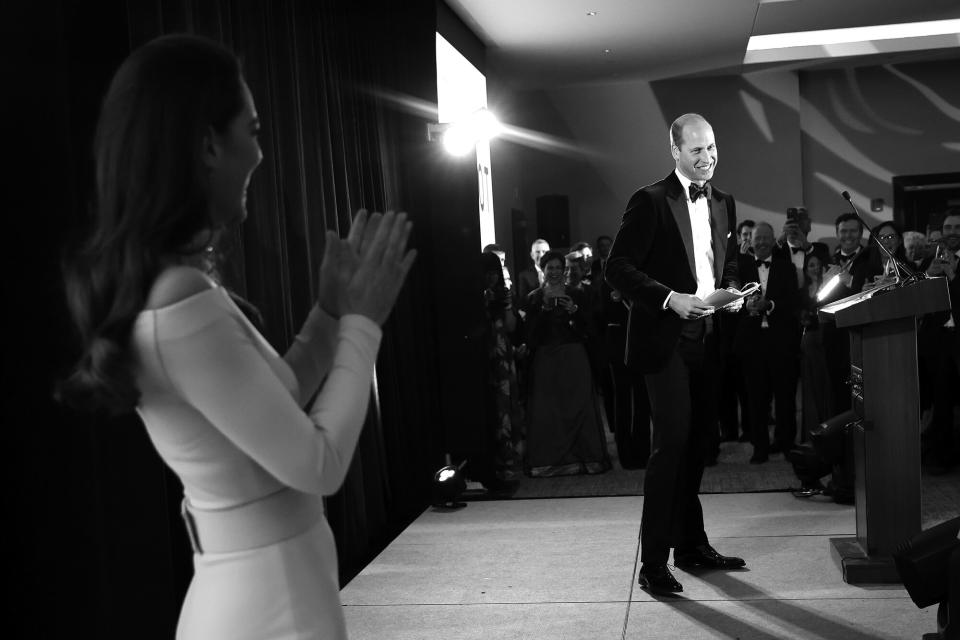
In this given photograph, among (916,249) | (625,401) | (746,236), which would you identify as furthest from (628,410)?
(746,236)

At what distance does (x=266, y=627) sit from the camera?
40.4 inches

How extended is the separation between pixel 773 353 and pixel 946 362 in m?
0.99

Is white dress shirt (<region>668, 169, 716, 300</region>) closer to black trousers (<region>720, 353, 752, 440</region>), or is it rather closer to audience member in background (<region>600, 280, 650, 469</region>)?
audience member in background (<region>600, 280, 650, 469</region>)

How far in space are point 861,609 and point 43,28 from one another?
118 inches

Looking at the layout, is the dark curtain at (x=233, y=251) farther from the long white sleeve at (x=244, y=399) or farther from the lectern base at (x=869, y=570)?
the lectern base at (x=869, y=570)

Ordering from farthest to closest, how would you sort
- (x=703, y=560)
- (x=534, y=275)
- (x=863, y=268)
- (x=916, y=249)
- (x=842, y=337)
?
(x=534, y=275)
(x=916, y=249)
(x=842, y=337)
(x=863, y=268)
(x=703, y=560)

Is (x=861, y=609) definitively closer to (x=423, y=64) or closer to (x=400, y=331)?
(x=400, y=331)

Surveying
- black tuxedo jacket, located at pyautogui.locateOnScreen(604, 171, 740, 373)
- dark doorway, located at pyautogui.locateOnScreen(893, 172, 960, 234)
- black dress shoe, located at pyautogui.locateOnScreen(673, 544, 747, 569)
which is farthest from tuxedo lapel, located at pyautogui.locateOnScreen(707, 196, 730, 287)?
dark doorway, located at pyautogui.locateOnScreen(893, 172, 960, 234)

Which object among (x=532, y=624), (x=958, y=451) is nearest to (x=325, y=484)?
(x=532, y=624)

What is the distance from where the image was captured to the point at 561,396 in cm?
643

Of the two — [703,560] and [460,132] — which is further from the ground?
[460,132]

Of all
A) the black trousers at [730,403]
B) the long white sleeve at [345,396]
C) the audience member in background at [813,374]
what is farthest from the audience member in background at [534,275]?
the long white sleeve at [345,396]

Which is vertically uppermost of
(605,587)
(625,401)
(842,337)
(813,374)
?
(842,337)

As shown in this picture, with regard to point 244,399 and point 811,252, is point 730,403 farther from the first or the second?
point 244,399
